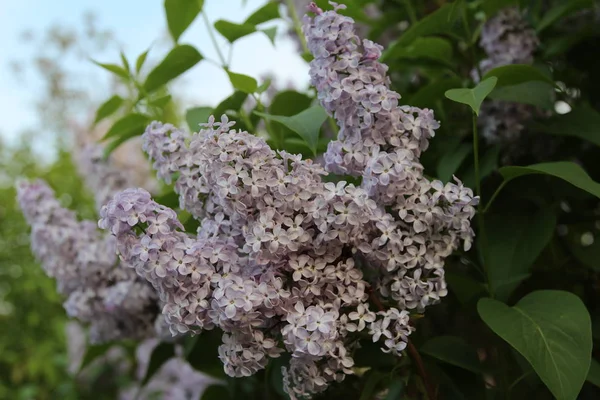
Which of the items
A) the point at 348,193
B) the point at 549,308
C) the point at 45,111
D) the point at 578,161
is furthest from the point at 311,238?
the point at 45,111

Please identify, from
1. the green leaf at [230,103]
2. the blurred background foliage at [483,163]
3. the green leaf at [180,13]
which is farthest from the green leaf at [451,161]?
the green leaf at [180,13]

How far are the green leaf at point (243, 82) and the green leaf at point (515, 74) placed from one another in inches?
8.5

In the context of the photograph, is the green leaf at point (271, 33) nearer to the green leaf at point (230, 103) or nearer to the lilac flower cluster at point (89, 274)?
the green leaf at point (230, 103)

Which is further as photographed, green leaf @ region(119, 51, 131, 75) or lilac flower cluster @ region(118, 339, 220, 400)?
lilac flower cluster @ region(118, 339, 220, 400)

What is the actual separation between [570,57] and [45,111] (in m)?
2.17

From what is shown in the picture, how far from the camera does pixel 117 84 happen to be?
239cm

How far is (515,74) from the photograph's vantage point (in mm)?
607

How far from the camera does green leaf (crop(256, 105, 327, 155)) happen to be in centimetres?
53

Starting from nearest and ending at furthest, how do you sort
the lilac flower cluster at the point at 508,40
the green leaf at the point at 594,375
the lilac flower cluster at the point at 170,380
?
the green leaf at the point at 594,375, the lilac flower cluster at the point at 508,40, the lilac flower cluster at the point at 170,380

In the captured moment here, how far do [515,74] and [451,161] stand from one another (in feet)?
0.37

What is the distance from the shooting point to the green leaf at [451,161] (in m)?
0.65

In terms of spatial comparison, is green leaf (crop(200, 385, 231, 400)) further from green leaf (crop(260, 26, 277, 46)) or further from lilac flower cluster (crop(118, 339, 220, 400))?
green leaf (crop(260, 26, 277, 46))

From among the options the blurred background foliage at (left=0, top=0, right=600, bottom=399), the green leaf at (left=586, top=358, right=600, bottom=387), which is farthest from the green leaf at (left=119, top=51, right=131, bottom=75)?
the green leaf at (left=586, top=358, right=600, bottom=387)

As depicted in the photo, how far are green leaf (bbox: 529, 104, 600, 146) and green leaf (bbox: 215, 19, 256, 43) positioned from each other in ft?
1.12
